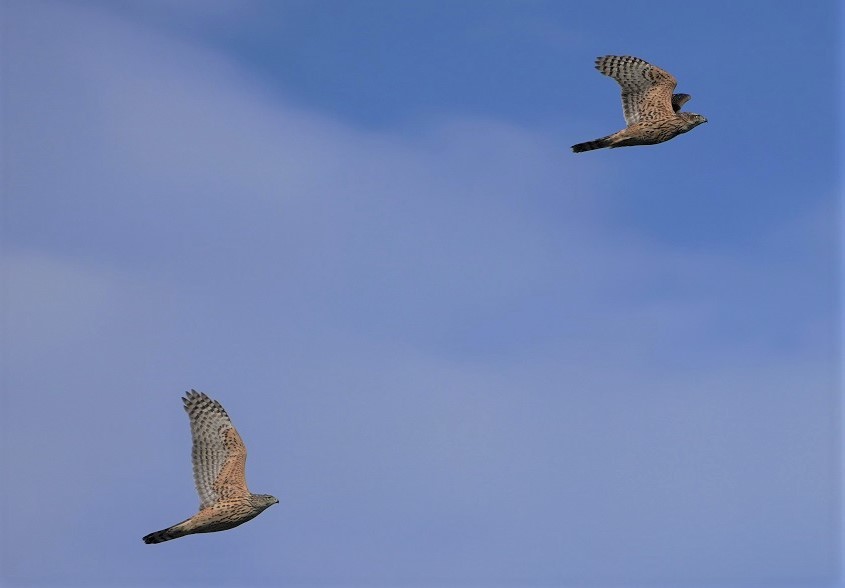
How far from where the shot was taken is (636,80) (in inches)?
1594

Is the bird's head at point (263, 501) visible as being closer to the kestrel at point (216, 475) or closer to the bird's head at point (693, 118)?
the kestrel at point (216, 475)

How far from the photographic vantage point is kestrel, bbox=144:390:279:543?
1387 inches

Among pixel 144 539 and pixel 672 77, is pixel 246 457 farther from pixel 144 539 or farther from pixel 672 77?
pixel 672 77

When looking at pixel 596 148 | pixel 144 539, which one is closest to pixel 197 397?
pixel 144 539

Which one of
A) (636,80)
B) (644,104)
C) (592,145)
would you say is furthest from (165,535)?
(636,80)

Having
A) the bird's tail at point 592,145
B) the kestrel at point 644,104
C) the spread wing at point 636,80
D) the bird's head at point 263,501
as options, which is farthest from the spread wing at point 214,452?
the spread wing at point 636,80

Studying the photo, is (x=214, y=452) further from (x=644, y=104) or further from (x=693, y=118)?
(x=693, y=118)

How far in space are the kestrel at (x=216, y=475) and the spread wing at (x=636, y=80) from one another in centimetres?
1445

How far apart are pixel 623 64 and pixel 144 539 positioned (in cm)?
1883

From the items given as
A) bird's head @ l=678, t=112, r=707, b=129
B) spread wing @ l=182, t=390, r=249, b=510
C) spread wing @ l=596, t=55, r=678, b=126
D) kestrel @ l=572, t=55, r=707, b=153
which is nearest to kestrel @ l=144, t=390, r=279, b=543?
spread wing @ l=182, t=390, r=249, b=510

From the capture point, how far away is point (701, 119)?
40.1m

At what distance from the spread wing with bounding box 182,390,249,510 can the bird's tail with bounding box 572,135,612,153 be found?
1199cm

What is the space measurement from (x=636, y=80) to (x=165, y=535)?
18333mm

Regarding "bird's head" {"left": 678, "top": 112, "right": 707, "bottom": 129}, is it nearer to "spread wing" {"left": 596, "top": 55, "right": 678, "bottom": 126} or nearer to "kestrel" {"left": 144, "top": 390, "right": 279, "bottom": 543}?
"spread wing" {"left": 596, "top": 55, "right": 678, "bottom": 126}
